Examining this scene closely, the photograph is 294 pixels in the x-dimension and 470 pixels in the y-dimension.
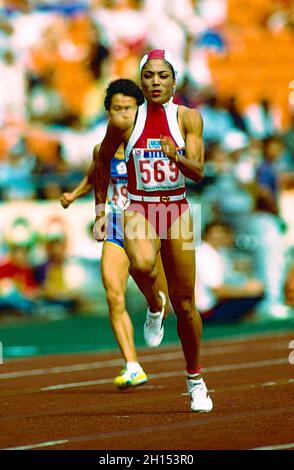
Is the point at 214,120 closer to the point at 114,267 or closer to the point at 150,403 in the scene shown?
the point at 114,267

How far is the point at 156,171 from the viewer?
923 cm

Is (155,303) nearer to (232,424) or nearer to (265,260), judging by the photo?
(232,424)

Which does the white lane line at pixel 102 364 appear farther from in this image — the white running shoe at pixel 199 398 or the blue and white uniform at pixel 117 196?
the white running shoe at pixel 199 398

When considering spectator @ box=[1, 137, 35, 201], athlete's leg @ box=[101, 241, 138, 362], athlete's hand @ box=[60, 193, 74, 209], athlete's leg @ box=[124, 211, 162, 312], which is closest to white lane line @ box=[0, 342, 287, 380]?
athlete's leg @ box=[101, 241, 138, 362]

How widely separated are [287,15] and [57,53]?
4.27m

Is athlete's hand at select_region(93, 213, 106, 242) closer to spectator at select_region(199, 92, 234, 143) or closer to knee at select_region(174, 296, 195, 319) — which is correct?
knee at select_region(174, 296, 195, 319)

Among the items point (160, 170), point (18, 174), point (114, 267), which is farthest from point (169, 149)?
point (18, 174)

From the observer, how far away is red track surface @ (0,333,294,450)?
7.84 m

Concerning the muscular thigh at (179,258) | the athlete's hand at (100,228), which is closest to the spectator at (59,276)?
the athlete's hand at (100,228)

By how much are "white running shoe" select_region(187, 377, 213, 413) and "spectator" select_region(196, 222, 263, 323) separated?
369 inches

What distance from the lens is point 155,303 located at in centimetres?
973

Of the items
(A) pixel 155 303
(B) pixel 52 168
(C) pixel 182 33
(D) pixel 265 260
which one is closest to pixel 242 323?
(D) pixel 265 260

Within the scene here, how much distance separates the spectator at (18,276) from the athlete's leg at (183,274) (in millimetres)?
10297

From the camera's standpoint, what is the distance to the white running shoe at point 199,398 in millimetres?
9188
